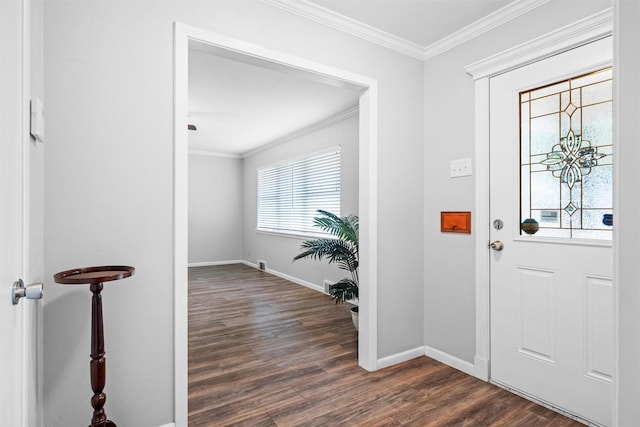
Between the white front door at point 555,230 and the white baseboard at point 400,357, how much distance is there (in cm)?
58

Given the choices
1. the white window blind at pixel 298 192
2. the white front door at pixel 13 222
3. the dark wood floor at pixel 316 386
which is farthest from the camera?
the white window blind at pixel 298 192

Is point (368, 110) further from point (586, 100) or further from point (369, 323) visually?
point (369, 323)

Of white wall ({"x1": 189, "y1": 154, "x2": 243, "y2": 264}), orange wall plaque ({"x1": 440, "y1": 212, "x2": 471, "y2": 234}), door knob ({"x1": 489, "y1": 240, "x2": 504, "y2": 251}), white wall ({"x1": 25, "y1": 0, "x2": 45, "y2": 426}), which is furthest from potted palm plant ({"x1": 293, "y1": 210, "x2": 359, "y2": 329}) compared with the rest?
white wall ({"x1": 189, "y1": 154, "x2": 243, "y2": 264})

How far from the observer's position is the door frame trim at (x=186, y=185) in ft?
5.73

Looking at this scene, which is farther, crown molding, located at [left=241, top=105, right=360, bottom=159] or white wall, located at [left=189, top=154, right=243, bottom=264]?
white wall, located at [left=189, top=154, right=243, bottom=264]

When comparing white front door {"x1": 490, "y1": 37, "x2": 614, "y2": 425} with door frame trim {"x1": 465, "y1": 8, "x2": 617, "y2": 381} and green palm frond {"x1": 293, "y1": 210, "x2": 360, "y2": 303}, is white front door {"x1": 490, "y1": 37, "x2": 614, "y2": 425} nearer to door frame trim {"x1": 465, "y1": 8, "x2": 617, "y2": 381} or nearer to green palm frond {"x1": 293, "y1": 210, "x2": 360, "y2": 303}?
door frame trim {"x1": 465, "y1": 8, "x2": 617, "y2": 381}

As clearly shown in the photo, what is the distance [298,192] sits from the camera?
5.67 meters

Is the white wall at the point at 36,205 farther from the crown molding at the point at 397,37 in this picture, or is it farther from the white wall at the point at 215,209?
the white wall at the point at 215,209

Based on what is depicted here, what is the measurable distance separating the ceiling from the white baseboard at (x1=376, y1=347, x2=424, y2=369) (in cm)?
209

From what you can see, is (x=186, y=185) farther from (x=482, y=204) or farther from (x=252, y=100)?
(x=252, y=100)

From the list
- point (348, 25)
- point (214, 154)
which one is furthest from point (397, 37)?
point (214, 154)

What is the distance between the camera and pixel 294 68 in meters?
2.14

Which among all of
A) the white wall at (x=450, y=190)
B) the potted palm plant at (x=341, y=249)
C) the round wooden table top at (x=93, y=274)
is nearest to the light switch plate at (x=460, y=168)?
the white wall at (x=450, y=190)

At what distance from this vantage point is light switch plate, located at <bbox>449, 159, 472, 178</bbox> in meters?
2.40
